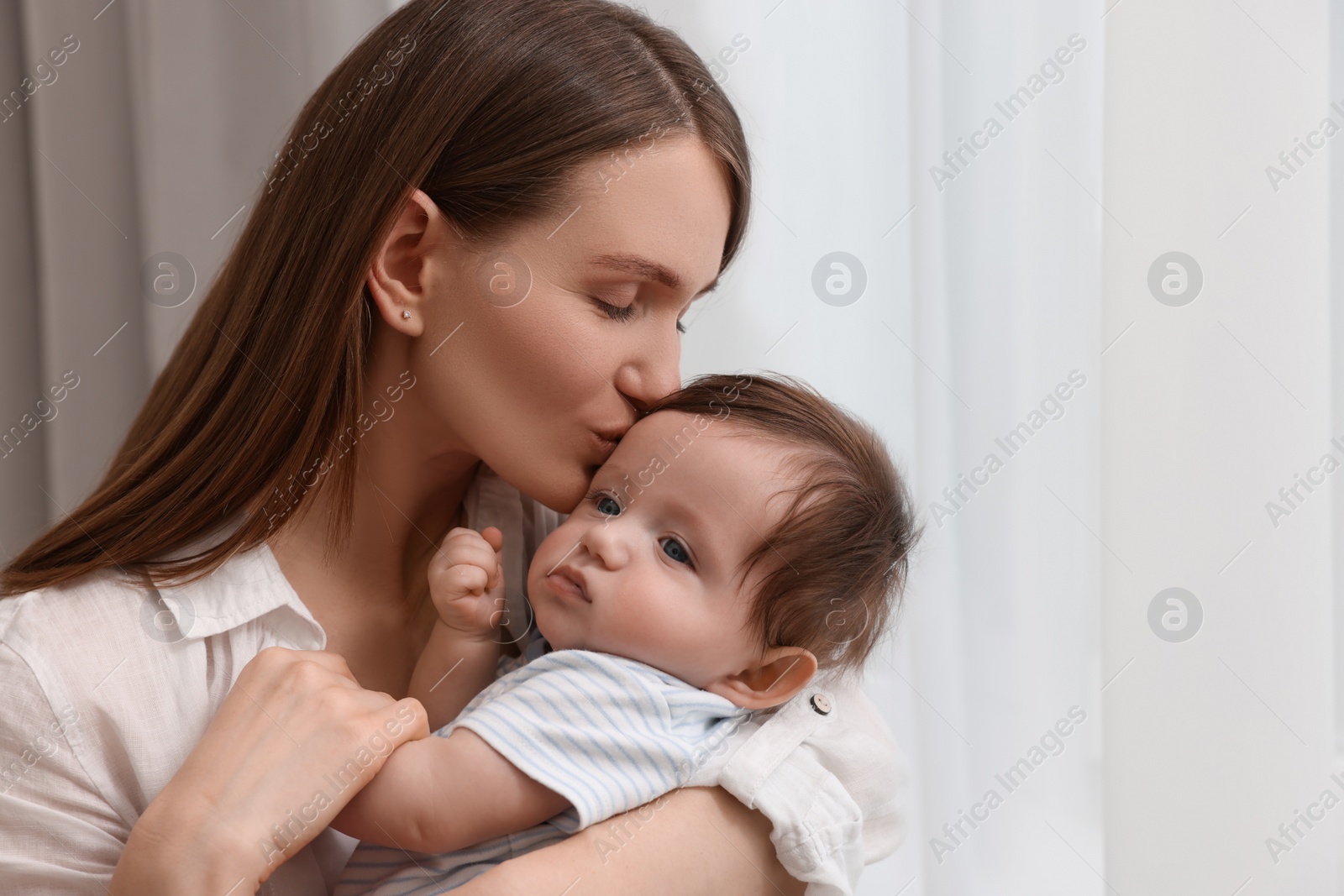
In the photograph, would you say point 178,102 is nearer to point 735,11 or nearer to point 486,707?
point 735,11

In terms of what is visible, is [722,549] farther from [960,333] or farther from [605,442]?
[960,333]

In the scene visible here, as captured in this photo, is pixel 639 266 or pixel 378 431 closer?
pixel 639 266

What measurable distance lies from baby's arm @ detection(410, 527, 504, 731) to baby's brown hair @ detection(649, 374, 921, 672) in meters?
0.28

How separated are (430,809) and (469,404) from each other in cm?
47

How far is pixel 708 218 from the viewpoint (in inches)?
49.6

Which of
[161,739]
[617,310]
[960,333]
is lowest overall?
[161,739]

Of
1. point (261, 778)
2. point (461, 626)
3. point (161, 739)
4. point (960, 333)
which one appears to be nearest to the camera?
point (261, 778)

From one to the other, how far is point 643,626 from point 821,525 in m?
0.24

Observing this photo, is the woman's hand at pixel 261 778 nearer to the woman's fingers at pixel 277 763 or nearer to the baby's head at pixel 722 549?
the woman's fingers at pixel 277 763

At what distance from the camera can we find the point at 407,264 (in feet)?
4.10

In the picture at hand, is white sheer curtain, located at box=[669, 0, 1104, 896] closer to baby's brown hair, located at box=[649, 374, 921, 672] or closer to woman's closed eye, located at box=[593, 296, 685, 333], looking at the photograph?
baby's brown hair, located at box=[649, 374, 921, 672]

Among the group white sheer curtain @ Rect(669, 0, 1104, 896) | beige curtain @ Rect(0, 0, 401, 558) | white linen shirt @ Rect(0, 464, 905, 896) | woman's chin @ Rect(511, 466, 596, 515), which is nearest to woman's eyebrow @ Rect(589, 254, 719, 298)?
woman's chin @ Rect(511, 466, 596, 515)

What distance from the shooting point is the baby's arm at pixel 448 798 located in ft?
3.28

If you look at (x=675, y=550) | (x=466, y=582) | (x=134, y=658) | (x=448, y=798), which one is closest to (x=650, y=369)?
(x=675, y=550)
